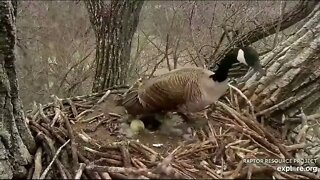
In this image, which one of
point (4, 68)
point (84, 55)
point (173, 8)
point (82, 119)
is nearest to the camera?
point (4, 68)

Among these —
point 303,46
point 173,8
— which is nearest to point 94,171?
point 303,46

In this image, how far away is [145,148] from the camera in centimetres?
225

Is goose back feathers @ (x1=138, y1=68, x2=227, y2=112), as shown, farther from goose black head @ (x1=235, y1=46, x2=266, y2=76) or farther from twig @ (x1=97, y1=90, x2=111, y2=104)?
twig @ (x1=97, y1=90, x2=111, y2=104)

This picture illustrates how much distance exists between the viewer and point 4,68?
1876 mm

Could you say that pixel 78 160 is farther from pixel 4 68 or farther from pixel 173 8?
pixel 173 8

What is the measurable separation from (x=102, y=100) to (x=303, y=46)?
1375 millimetres

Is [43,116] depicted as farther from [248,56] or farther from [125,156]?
[248,56]

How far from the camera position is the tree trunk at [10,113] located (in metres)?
1.80

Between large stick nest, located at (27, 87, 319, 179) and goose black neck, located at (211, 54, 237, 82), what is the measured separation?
0.96ft

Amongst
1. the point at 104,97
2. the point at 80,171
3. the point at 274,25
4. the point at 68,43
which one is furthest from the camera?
the point at 68,43

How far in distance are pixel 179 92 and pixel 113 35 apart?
2.29m

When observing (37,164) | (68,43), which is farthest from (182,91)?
(68,43)

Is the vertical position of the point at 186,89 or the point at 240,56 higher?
the point at 240,56

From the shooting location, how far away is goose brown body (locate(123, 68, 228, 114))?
8.05 feet
